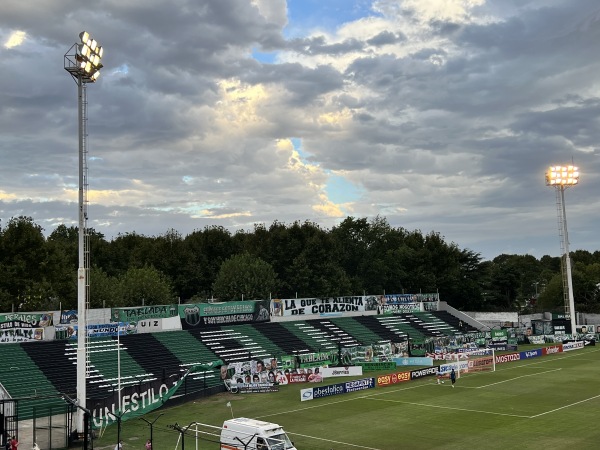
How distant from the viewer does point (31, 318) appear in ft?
178

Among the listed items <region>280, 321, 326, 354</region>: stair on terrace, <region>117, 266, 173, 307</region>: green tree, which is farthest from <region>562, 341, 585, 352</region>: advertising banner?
<region>117, 266, 173, 307</region>: green tree

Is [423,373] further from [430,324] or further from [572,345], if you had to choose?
A: [430,324]

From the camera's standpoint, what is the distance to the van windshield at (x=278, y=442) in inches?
1093

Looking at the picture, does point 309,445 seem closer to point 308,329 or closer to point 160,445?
point 160,445

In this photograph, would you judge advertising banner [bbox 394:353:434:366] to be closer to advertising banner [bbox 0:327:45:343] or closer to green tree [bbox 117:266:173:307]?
green tree [bbox 117:266:173:307]

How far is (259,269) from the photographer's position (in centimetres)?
8681

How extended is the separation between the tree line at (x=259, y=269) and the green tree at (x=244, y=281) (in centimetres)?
15

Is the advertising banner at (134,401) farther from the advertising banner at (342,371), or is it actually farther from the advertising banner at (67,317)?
the advertising banner at (342,371)

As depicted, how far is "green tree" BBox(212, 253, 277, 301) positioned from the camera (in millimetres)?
85938

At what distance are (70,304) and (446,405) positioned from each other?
2101 inches

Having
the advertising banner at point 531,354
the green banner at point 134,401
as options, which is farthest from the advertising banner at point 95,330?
the advertising banner at point 531,354

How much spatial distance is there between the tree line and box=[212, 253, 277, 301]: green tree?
0.50ft

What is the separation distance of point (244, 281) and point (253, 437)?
58328mm

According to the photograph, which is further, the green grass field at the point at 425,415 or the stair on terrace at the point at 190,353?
the stair on terrace at the point at 190,353
